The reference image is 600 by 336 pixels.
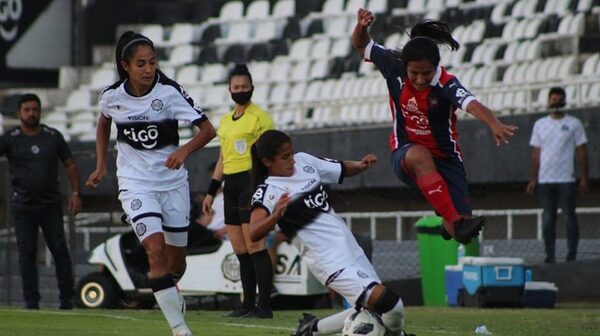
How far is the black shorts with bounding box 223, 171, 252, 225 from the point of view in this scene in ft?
43.4

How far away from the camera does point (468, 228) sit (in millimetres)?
10219

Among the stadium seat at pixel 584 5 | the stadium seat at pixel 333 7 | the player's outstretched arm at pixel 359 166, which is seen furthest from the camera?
the stadium seat at pixel 333 7

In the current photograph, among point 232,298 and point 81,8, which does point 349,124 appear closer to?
point 232,298

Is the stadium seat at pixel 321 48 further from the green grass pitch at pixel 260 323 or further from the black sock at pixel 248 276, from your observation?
the black sock at pixel 248 276

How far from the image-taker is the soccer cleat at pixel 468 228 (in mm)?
10188

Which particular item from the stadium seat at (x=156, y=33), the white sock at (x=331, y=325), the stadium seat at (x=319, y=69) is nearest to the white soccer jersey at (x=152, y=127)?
the white sock at (x=331, y=325)

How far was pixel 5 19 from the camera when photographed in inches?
1222

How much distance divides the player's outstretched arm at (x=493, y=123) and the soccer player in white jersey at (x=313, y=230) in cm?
103

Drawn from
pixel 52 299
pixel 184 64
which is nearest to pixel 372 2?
pixel 184 64

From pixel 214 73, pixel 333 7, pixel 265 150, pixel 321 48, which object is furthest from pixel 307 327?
pixel 333 7

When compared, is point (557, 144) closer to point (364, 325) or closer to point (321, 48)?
point (364, 325)

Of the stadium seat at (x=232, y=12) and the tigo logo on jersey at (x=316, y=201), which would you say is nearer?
the tigo logo on jersey at (x=316, y=201)

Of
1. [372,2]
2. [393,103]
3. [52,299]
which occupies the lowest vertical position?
[52,299]

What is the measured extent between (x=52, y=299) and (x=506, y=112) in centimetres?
591
